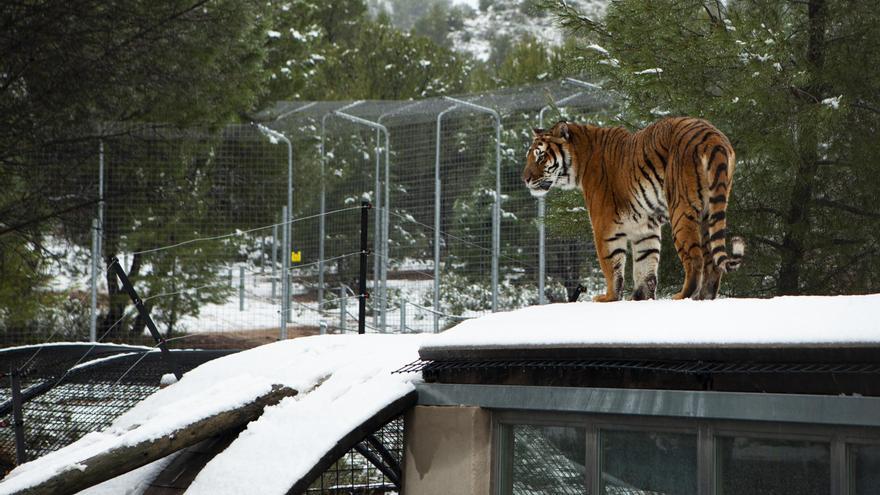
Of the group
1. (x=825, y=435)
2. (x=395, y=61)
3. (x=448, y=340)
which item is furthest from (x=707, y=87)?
(x=395, y=61)

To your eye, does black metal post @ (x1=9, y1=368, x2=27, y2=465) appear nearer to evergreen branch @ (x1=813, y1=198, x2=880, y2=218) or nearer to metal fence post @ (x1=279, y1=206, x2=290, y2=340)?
metal fence post @ (x1=279, y1=206, x2=290, y2=340)

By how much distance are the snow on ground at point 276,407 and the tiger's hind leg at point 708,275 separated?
162 centimetres

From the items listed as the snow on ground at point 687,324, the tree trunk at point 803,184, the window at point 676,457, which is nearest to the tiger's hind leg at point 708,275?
the snow on ground at point 687,324

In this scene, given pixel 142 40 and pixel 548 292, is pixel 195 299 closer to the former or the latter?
pixel 142 40

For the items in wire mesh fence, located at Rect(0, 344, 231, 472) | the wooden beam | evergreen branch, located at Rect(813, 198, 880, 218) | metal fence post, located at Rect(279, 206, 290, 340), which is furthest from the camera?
metal fence post, located at Rect(279, 206, 290, 340)

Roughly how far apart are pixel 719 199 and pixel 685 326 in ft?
4.09

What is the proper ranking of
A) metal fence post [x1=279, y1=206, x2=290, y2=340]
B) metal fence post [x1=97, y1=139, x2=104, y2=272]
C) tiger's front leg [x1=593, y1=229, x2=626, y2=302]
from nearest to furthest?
tiger's front leg [x1=593, y1=229, x2=626, y2=302], metal fence post [x1=279, y1=206, x2=290, y2=340], metal fence post [x1=97, y1=139, x2=104, y2=272]

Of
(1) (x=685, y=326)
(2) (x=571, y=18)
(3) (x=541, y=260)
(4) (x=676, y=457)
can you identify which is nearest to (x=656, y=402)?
(4) (x=676, y=457)

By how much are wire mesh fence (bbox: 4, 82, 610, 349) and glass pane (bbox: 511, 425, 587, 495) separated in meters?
7.88

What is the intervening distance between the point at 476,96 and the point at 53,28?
5.36m

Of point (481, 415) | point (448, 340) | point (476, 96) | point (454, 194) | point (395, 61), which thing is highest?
point (395, 61)

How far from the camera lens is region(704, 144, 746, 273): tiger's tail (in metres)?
5.67

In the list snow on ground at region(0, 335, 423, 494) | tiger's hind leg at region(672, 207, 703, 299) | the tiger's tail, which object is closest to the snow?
snow on ground at region(0, 335, 423, 494)

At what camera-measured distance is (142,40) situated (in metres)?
14.5
